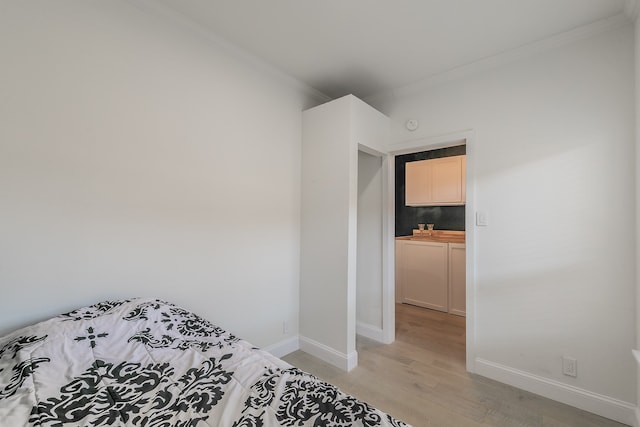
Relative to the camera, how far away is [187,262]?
2.02 m

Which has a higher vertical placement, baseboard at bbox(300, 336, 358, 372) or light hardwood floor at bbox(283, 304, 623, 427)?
baseboard at bbox(300, 336, 358, 372)

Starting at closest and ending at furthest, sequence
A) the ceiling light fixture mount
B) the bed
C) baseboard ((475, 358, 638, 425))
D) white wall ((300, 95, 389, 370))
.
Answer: the bed → baseboard ((475, 358, 638, 425)) → white wall ((300, 95, 389, 370)) → the ceiling light fixture mount

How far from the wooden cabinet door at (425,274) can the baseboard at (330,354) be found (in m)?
1.92

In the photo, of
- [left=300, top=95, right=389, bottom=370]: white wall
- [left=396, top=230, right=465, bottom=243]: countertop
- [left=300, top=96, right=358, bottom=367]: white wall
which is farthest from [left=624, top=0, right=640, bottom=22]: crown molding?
[left=396, top=230, right=465, bottom=243]: countertop

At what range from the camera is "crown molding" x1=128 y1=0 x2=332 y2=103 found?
183 cm

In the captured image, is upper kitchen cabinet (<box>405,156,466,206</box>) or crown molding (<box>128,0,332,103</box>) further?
upper kitchen cabinet (<box>405,156,466,206</box>)

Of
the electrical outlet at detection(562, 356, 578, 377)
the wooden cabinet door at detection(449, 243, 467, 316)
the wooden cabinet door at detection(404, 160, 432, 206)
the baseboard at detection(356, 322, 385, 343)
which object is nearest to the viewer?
the electrical outlet at detection(562, 356, 578, 377)

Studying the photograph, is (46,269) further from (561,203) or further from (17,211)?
(561,203)

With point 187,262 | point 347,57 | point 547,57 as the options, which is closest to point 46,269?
point 187,262

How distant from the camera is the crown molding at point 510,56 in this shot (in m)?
1.89

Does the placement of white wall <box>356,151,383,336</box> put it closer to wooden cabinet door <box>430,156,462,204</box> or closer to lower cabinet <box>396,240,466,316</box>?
lower cabinet <box>396,240,466,316</box>

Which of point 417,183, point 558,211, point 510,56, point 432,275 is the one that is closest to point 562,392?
point 558,211

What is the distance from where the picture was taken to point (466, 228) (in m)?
2.44

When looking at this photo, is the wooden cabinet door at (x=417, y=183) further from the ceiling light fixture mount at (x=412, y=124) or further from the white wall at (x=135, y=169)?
the white wall at (x=135, y=169)
